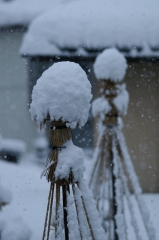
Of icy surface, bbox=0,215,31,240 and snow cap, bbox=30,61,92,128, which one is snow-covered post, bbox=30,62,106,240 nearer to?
snow cap, bbox=30,61,92,128

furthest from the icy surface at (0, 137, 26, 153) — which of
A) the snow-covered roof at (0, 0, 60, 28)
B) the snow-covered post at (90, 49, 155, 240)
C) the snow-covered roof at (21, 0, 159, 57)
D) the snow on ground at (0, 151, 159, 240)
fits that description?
the snow-covered post at (90, 49, 155, 240)

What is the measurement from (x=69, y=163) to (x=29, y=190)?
282 centimetres

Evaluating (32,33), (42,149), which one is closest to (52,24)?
(32,33)

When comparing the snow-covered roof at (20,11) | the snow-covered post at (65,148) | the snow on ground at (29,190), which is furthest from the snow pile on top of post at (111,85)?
the snow-covered roof at (20,11)

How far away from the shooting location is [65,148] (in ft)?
2.94

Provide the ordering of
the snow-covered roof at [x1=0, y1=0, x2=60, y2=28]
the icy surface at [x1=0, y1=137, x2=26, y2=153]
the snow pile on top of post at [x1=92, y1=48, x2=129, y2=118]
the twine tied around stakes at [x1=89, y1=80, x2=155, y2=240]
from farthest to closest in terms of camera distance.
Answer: the snow-covered roof at [x1=0, y1=0, x2=60, y2=28] → the icy surface at [x1=0, y1=137, x2=26, y2=153] → the snow pile on top of post at [x1=92, y1=48, x2=129, y2=118] → the twine tied around stakes at [x1=89, y1=80, x2=155, y2=240]

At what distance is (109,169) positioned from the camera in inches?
69.6

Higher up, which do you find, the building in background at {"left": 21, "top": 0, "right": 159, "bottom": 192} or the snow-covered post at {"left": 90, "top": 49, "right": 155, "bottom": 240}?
the building in background at {"left": 21, "top": 0, "right": 159, "bottom": 192}

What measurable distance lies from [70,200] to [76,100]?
0.27 metres

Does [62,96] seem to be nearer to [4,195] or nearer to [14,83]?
[4,195]

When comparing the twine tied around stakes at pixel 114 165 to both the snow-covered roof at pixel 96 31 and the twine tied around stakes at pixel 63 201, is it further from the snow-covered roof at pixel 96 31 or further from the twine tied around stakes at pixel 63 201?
the snow-covered roof at pixel 96 31

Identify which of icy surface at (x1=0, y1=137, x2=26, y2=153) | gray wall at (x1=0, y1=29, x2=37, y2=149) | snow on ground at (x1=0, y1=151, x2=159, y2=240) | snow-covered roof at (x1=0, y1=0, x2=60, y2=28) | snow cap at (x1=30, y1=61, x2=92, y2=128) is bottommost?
snow cap at (x1=30, y1=61, x2=92, y2=128)

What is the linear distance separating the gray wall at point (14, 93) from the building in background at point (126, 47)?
0.37 m

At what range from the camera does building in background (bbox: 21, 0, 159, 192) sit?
3.22 meters
